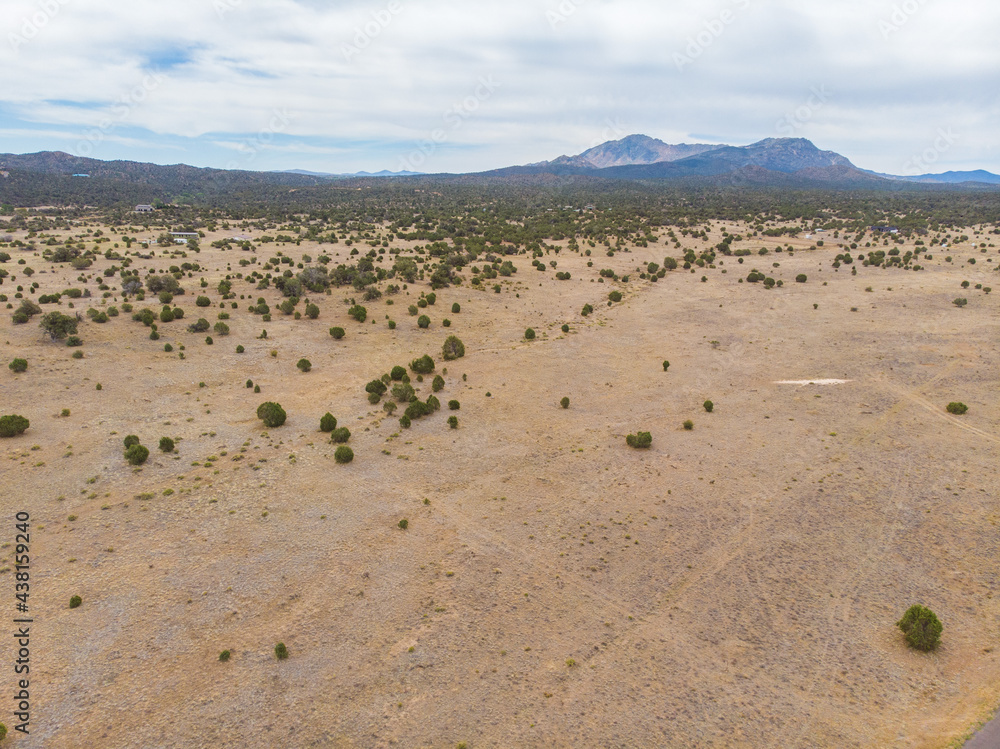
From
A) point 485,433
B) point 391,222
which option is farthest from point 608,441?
point 391,222

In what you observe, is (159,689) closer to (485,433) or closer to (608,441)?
(485,433)

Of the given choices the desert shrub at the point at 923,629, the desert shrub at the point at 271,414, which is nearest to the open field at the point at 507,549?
the desert shrub at the point at 923,629

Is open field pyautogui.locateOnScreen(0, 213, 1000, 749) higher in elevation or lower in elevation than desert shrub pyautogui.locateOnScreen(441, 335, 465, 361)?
lower

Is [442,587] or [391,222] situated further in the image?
[391,222]

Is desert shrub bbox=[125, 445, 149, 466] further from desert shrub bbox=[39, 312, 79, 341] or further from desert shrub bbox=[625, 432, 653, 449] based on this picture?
desert shrub bbox=[625, 432, 653, 449]

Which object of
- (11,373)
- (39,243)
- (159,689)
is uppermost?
(39,243)

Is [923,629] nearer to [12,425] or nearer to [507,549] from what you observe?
[507,549]

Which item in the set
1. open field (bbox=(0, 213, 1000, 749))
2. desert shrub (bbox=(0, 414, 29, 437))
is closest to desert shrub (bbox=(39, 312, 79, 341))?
open field (bbox=(0, 213, 1000, 749))
